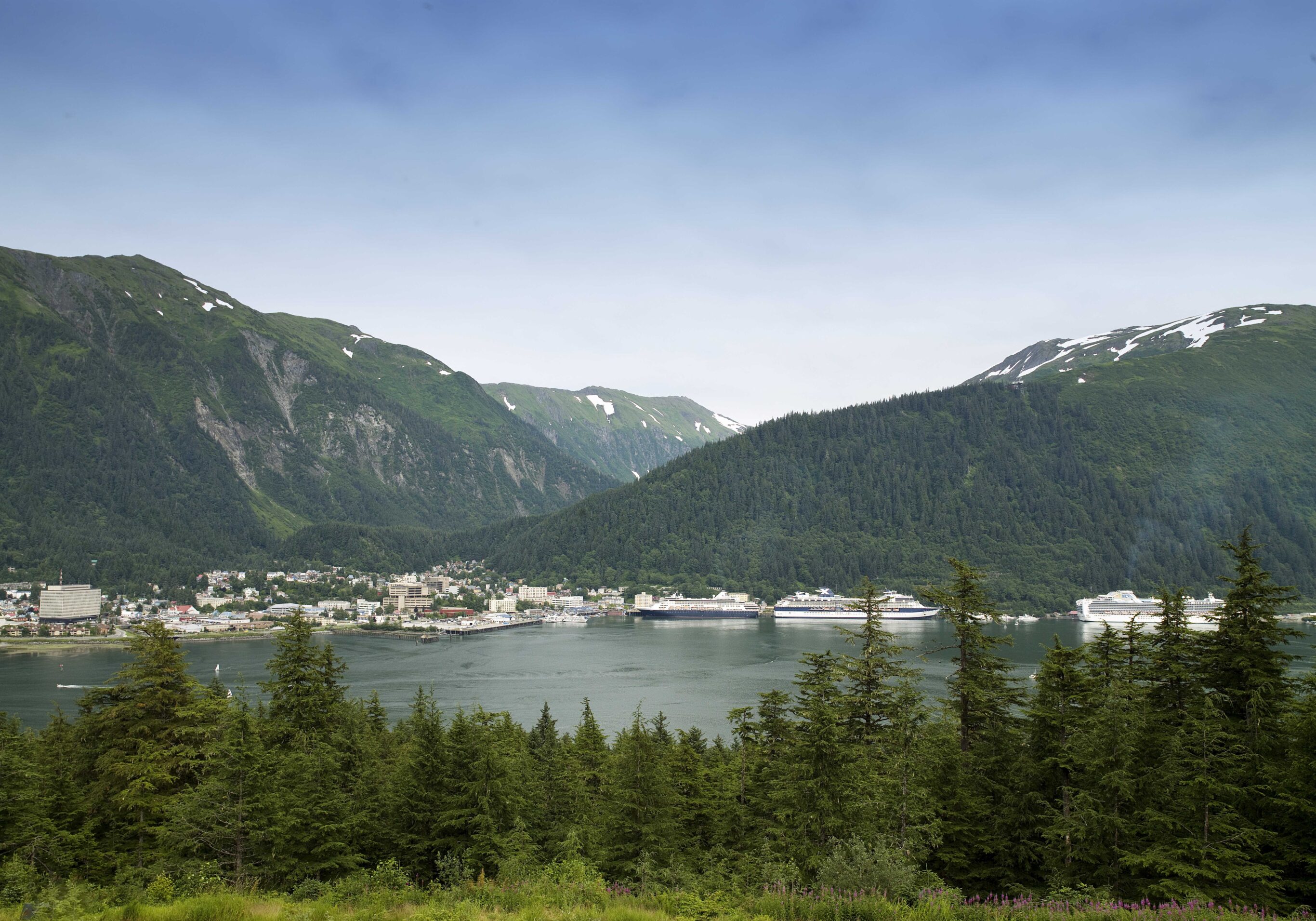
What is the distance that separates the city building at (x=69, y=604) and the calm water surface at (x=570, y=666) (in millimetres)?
21869

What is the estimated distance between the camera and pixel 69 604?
92.4 metres

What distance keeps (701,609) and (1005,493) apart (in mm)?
57794

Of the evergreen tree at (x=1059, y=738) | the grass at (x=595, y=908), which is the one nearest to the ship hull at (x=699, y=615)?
the evergreen tree at (x=1059, y=738)

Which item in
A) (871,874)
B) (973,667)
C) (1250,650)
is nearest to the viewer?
(871,874)

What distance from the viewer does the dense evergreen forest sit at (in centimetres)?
961

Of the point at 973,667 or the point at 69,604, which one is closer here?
the point at 973,667

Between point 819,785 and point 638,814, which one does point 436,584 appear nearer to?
point 638,814

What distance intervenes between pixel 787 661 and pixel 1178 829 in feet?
176

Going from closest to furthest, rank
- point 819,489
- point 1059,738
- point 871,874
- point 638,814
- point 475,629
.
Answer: point 871,874, point 1059,738, point 638,814, point 475,629, point 819,489

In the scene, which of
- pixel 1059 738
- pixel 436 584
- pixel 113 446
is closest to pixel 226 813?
pixel 1059 738

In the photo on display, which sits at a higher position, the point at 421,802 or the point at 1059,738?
the point at 1059,738

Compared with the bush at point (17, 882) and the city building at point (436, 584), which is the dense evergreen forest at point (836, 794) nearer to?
the bush at point (17, 882)

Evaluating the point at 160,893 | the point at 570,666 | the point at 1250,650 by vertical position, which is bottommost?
the point at 570,666

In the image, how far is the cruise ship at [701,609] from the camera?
362ft
